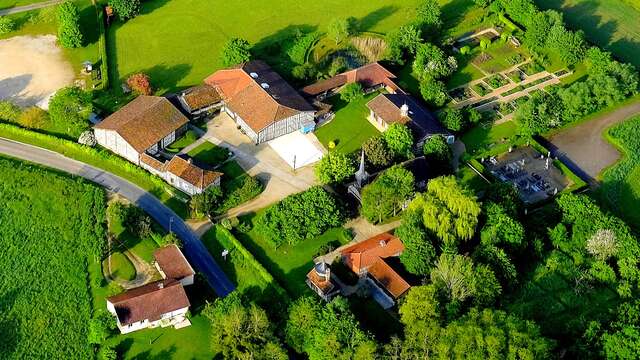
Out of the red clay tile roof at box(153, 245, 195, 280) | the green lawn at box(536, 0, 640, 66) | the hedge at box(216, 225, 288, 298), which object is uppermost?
the green lawn at box(536, 0, 640, 66)

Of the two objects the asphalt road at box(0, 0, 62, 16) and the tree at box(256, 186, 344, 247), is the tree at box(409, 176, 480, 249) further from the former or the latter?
the asphalt road at box(0, 0, 62, 16)

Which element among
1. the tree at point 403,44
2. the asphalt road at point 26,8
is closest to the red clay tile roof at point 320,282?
the tree at point 403,44

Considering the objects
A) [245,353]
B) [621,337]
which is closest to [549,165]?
[621,337]

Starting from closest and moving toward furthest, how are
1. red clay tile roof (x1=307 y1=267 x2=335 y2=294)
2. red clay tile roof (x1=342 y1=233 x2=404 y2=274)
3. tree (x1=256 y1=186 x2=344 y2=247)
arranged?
red clay tile roof (x1=307 y1=267 x2=335 y2=294) < red clay tile roof (x1=342 y1=233 x2=404 y2=274) < tree (x1=256 y1=186 x2=344 y2=247)

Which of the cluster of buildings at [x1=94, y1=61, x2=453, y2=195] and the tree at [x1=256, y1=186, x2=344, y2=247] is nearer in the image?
the tree at [x1=256, y1=186, x2=344, y2=247]

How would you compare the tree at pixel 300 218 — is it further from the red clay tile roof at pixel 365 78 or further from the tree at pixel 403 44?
the tree at pixel 403 44

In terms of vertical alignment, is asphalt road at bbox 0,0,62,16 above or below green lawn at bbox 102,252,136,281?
above

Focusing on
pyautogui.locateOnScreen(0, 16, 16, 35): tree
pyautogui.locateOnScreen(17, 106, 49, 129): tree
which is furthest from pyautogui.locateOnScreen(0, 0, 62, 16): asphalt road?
pyautogui.locateOnScreen(17, 106, 49, 129): tree
